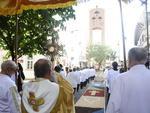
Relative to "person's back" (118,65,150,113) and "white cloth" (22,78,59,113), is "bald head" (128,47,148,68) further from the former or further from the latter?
"white cloth" (22,78,59,113)

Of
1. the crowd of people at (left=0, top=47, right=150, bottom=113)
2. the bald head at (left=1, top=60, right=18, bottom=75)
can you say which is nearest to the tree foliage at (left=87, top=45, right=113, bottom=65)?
the bald head at (left=1, top=60, right=18, bottom=75)

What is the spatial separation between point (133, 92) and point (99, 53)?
116896 mm

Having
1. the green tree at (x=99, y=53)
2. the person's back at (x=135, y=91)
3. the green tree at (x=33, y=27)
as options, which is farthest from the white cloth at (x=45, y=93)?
the green tree at (x=99, y=53)

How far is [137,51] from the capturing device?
5.26 m

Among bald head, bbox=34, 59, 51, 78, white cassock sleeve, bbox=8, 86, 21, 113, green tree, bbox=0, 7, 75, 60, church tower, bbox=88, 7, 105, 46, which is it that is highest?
church tower, bbox=88, 7, 105, 46

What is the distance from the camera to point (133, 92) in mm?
5203

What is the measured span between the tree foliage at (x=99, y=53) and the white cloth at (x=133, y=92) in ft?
382

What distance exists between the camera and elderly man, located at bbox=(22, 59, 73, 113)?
540cm

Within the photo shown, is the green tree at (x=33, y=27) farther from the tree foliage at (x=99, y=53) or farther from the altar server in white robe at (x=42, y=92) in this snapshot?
the tree foliage at (x=99, y=53)

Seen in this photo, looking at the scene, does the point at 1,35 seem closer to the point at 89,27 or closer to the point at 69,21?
the point at 69,21

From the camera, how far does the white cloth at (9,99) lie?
6148mm

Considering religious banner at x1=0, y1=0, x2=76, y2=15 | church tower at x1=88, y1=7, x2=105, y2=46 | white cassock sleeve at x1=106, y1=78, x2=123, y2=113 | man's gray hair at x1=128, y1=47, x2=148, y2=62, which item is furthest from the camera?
church tower at x1=88, y1=7, x2=105, y2=46

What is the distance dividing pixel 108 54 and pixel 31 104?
4638 inches

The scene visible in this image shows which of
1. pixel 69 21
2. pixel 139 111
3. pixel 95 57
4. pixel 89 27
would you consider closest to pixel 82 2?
pixel 69 21
